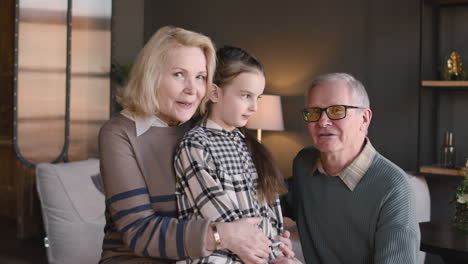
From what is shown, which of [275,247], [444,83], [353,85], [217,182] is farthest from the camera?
[444,83]

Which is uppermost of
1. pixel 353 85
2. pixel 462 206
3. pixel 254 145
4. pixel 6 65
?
pixel 6 65

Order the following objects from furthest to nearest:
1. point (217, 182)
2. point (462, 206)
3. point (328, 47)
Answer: point (328, 47) → point (462, 206) → point (217, 182)

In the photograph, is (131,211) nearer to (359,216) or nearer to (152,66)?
(152,66)

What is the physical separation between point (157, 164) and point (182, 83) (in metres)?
0.25

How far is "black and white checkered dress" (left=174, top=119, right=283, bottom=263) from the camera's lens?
164cm

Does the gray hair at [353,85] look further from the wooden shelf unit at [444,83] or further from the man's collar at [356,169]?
the wooden shelf unit at [444,83]

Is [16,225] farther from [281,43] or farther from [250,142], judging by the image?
[250,142]

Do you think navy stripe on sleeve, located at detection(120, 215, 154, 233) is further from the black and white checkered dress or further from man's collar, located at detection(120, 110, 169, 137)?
man's collar, located at detection(120, 110, 169, 137)

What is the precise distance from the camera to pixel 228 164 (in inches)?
68.7

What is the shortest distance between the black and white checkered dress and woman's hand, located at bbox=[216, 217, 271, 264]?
6 centimetres

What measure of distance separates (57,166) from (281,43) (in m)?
2.76

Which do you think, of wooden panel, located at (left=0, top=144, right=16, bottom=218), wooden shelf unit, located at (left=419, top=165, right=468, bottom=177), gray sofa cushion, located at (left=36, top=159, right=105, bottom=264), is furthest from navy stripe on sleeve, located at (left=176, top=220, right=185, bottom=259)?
wooden panel, located at (left=0, top=144, right=16, bottom=218)

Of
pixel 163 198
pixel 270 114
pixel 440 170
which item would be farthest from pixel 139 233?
pixel 270 114

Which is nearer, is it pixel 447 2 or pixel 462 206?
pixel 462 206
